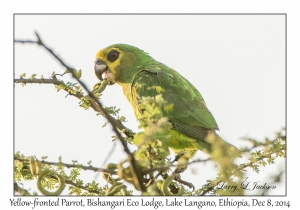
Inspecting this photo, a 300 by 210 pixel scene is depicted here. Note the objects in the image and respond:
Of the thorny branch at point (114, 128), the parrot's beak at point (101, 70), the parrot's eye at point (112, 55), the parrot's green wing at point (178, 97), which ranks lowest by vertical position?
the thorny branch at point (114, 128)

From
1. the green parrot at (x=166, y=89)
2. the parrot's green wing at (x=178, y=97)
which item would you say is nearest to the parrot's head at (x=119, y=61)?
the green parrot at (x=166, y=89)

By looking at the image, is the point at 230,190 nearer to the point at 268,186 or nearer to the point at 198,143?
the point at 268,186

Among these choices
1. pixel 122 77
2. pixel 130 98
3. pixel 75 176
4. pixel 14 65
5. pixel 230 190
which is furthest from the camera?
pixel 122 77

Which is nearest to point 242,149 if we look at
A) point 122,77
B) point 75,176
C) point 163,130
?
point 163,130

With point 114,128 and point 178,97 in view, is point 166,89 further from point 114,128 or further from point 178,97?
point 114,128

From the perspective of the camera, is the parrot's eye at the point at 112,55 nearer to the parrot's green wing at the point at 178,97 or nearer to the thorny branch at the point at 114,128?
the parrot's green wing at the point at 178,97

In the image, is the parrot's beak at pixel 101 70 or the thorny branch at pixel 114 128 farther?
the parrot's beak at pixel 101 70
